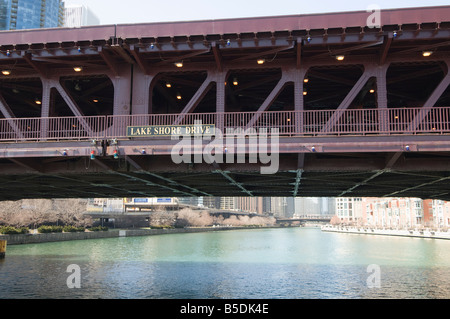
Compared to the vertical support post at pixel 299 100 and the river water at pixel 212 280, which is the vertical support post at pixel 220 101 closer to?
the vertical support post at pixel 299 100

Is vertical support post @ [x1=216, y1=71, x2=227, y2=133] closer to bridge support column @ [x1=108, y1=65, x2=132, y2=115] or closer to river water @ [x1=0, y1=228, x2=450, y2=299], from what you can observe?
bridge support column @ [x1=108, y1=65, x2=132, y2=115]

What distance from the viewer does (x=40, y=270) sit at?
35.4 meters

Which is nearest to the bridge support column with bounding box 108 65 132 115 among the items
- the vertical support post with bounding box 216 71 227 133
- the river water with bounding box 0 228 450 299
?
the vertical support post with bounding box 216 71 227 133

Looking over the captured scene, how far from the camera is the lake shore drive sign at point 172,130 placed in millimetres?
16953

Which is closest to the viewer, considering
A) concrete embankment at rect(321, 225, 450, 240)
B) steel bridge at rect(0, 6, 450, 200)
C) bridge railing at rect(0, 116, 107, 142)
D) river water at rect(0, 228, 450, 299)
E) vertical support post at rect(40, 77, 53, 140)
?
steel bridge at rect(0, 6, 450, 200)

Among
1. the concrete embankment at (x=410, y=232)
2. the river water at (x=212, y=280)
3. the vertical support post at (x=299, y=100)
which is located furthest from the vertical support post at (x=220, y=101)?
the concrete embankment at (x=410, y=232)

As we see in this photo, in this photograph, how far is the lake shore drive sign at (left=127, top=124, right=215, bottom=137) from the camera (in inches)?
667

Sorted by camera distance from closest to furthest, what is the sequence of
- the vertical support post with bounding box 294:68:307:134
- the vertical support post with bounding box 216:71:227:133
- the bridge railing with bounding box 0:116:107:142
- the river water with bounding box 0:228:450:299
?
1. the vertical support post with bounding box 294:68:307:134
2. the vertical support post with bounding box 216:71:227:133
3. the bridge railing with bounding box 0:116:107:142
4. the river water with bounding box 0:228:450:299

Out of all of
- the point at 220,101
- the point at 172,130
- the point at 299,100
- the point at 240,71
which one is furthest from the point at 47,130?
the point at 299,100

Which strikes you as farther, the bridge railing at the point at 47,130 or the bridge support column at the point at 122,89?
the bridge support column at the point at 122,89

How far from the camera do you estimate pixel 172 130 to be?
55.9ft

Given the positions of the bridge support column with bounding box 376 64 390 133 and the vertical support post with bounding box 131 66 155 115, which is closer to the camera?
the bridge support column with bounding box 376 64 390 133
